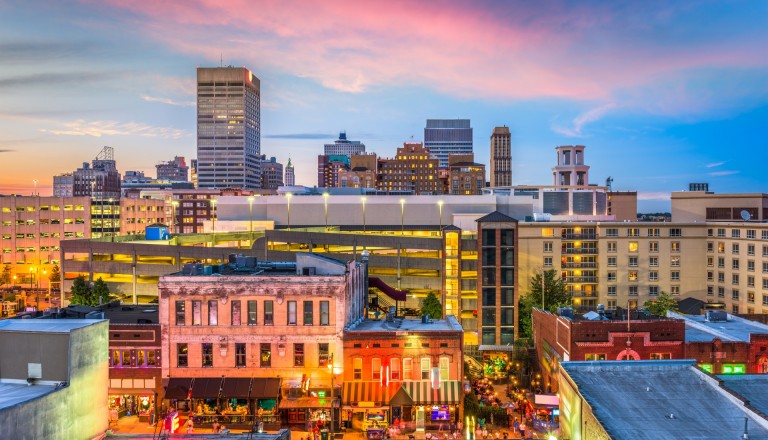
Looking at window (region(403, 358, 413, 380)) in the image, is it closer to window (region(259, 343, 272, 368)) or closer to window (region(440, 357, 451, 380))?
window (region(440, 357, 451, 380))

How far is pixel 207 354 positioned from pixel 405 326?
1621cm

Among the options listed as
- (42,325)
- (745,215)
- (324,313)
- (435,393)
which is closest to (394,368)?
(435,393)

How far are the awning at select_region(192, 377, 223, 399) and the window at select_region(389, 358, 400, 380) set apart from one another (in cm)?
1338

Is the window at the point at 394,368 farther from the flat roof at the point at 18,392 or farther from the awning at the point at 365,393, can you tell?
the flat roof at the point at 18,392

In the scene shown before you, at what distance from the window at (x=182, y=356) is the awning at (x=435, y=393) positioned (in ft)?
57.4

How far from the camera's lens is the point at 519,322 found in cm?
7325

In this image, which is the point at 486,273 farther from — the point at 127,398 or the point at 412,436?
the point at 127,398

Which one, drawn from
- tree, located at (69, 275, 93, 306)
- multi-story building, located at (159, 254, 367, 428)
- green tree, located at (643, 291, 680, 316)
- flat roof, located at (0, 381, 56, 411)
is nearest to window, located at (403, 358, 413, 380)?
multi-story building, located at (159, 254, 367, 428)

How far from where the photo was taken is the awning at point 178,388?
45719 millimetres

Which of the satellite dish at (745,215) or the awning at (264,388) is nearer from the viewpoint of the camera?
the awning at (264,388)

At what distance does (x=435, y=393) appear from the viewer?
149 ft

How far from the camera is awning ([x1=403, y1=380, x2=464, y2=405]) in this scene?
45.1 metres

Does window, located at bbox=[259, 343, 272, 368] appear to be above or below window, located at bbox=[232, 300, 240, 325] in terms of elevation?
below

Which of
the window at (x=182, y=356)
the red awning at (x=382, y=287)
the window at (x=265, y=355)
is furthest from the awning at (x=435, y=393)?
the window at (x=182, y=356)
